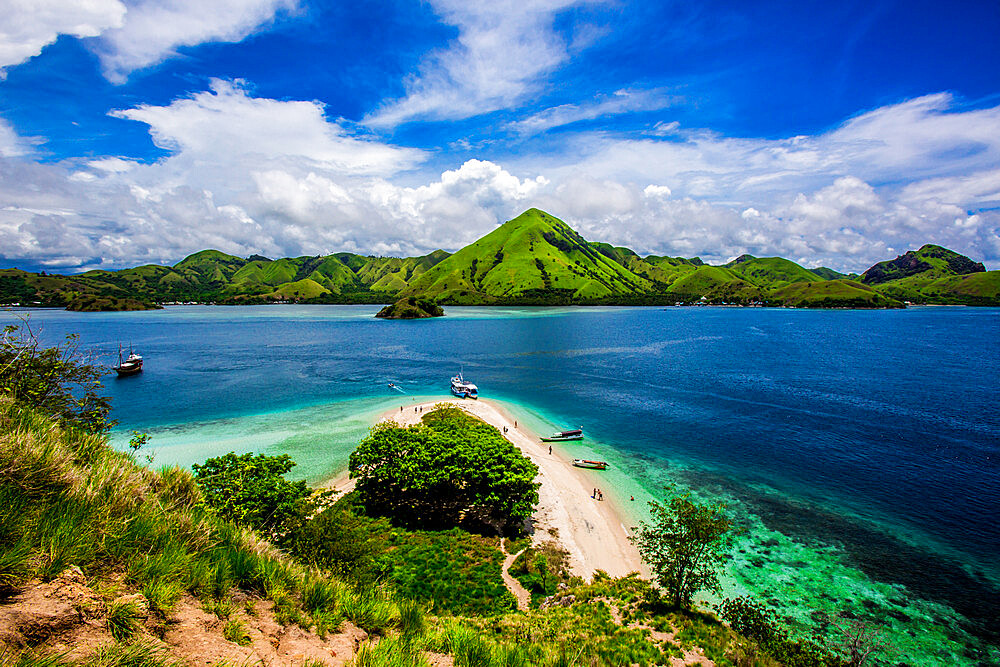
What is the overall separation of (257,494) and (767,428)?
210ft

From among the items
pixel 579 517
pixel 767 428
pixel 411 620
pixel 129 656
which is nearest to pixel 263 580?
pixel 411 620

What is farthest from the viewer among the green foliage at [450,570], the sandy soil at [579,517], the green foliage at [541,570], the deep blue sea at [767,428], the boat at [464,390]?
the boat at [464,390]

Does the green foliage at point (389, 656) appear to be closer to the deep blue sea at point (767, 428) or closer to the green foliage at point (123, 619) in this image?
the green foliage at point (123, 619)

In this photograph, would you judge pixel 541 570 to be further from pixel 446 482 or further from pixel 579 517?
pixel 579 517

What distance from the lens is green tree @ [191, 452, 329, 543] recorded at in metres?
22.0

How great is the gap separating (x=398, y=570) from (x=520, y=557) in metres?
9.03

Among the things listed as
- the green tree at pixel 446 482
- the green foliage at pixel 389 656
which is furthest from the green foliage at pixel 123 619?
the green tree at pixel 446 482

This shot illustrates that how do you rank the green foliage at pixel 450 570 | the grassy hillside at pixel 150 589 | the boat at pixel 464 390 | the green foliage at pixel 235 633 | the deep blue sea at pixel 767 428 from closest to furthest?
the grassy hillside at pixel 150 589, the green foliage at pixel 235 633, the green foliage at pixel 450 570, the deep blue sea at pixel 767 428, the boat at pixel 464 390

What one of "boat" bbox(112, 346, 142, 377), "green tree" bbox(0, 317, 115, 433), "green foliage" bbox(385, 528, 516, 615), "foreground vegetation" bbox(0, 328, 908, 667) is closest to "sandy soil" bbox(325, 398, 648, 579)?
"foreground vegetation" bbox(0, 328, 908, 667)

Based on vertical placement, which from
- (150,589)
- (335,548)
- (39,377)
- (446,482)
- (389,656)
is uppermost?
(39,377)

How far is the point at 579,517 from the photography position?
36.0 meters

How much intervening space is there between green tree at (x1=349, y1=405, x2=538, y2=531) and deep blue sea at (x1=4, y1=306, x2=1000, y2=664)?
12.8 metres

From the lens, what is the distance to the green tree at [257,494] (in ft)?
72.3

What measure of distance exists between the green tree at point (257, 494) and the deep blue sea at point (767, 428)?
18.5 m
